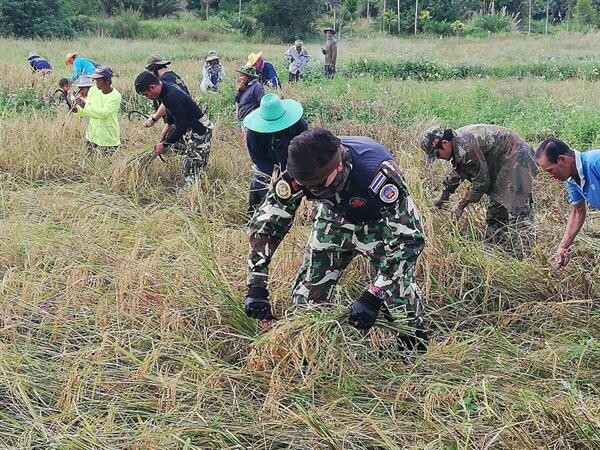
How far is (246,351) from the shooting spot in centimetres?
306

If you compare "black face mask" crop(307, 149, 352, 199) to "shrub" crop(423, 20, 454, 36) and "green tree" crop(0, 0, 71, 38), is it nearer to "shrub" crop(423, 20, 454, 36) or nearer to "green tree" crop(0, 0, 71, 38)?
"green tree" crop(0, 0, 71, 38)

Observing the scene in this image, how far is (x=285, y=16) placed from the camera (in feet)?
91.4

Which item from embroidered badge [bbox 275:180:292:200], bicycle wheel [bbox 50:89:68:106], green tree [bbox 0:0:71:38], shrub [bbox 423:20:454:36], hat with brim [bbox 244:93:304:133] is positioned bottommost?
shrub [bbox 423:20:454:36]

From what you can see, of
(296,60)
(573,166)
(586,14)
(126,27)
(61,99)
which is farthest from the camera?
(586,14)

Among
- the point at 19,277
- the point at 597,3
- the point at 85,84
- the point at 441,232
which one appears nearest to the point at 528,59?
the point at 85,84

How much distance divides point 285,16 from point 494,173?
24611 millimetres

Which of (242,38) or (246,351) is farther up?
(246,351)

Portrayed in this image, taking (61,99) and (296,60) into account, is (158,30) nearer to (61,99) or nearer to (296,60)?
(296,60)

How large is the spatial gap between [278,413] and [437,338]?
1079mm

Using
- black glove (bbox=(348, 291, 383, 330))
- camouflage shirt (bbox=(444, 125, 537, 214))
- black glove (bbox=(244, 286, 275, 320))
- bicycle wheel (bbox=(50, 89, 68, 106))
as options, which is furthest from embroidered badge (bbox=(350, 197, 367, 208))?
bicycle wheel (bbox=(50, 89, 68, 106))

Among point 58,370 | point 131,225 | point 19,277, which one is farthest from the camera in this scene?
point 131,225

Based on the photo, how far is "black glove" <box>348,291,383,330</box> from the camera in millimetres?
2705

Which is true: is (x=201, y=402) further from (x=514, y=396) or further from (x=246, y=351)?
(x=514, y=396)

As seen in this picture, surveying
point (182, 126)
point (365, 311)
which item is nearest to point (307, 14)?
point (182, 126)
